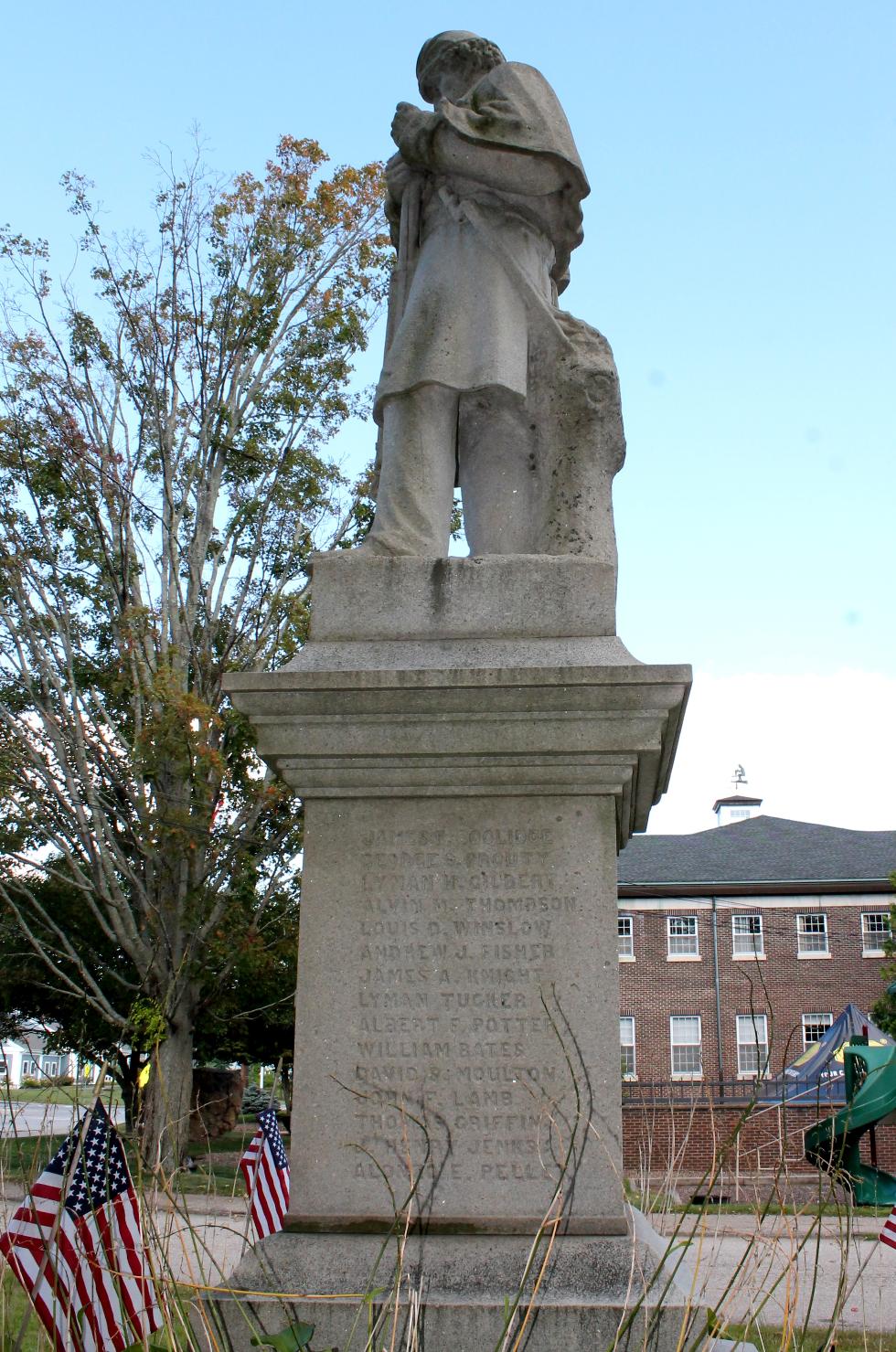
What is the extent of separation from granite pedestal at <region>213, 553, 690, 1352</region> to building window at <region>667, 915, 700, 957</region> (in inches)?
1517

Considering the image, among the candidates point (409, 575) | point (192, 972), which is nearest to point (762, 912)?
point (192, 972)

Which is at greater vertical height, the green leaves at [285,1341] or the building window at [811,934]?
the building window at [811,934]

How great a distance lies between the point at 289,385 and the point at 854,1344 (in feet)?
54.4

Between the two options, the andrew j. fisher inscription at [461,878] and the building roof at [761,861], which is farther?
the building roof at [761,861]

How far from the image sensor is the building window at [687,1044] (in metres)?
40.3

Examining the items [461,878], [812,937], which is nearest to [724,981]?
[812,937]

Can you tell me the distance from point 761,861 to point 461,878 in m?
41.4

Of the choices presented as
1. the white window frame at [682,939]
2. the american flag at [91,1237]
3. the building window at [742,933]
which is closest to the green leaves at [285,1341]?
the american flag at [91,1237]

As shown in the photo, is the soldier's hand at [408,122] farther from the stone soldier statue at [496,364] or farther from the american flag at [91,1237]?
the american flag at [91,1237]

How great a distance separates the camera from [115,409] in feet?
65.2

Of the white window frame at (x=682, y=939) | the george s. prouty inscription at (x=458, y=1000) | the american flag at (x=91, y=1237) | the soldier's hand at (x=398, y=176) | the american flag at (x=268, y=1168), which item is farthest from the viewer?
the white window frame at (x=682, y=939)

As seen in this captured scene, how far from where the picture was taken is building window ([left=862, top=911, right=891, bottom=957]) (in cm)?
4169

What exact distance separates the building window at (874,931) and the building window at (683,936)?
17.3 ft

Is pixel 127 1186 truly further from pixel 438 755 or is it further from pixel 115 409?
pixel 115 409
